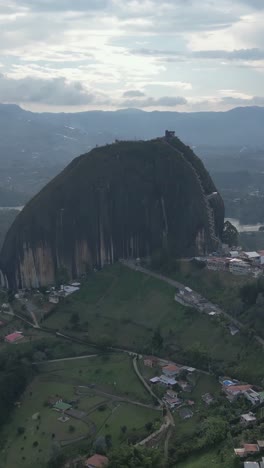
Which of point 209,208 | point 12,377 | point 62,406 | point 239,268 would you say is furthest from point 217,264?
point 12,377

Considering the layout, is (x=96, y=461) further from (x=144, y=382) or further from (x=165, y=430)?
(x=144, y=382)

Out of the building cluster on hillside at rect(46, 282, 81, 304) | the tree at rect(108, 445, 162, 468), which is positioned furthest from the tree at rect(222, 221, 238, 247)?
the tree at rect(108, 445, 162, 468)

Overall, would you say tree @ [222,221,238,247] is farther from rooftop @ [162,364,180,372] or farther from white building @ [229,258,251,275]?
rooftop @ [162,364,180,372]

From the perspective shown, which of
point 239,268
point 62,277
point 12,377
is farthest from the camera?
point 62,277

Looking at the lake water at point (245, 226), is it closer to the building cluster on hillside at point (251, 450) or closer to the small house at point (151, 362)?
the small house at point (151, 362)

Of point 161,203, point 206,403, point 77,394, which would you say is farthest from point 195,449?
point 161,203

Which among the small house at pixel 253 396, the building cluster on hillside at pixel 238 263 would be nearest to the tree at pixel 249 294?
the building cluster on hillside at pixel 238 263
